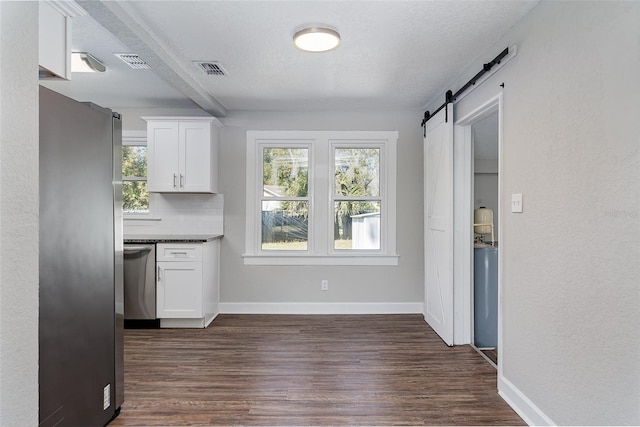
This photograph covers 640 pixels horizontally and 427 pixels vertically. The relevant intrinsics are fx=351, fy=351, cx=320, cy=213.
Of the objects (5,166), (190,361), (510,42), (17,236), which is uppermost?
(510,42)

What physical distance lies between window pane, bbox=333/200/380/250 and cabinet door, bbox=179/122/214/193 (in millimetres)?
1647

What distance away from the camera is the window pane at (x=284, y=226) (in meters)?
4.36

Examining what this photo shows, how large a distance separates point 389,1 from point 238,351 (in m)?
2.91

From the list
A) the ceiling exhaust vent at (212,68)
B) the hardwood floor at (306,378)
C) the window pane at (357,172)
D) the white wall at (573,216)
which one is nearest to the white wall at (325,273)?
the window pane at (357,172)

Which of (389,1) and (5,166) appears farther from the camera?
(389,1)

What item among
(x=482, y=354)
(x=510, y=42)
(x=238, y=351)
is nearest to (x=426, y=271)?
(x=482, y=354)

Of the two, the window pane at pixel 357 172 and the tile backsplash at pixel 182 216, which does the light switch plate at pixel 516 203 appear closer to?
the window pane at pixel 357 172

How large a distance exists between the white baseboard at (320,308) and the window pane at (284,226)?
694 millimetres

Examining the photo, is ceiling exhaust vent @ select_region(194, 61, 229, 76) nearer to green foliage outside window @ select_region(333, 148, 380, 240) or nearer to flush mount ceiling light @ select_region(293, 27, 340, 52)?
flush mount ceiling light @ select_region(293, 27, 340, 52)

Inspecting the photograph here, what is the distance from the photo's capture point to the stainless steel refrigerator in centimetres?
156

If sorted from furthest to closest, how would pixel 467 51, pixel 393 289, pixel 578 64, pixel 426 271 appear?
pixel 393 289
pixel 426 271
pixel 467 51
pixel 578 64

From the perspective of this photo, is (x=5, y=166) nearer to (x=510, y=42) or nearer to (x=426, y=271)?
(x=510, y=42)

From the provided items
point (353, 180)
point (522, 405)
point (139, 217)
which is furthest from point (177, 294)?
point (522, 405)

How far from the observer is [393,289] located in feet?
14.1
